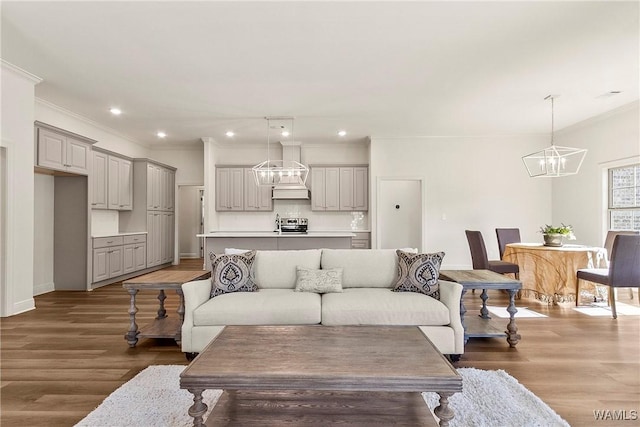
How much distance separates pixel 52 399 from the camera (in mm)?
2141

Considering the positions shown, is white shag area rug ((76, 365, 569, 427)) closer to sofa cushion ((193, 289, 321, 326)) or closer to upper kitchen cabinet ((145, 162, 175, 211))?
sofa cushion ((193, 289, 321, 326))

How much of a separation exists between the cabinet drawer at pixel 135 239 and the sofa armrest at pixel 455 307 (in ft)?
19.1

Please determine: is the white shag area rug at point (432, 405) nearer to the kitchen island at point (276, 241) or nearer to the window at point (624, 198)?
the kitchen island at point (276, 241)

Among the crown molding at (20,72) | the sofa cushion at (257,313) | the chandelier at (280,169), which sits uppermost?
the crown molding at (20,72)

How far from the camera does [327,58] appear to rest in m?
3.55

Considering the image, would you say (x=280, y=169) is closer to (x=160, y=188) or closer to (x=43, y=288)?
(x=160, y=188)

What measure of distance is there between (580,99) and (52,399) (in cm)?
693

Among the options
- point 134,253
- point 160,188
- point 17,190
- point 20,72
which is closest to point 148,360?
point 17,190

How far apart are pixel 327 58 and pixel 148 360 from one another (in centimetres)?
340

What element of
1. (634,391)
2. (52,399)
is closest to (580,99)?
(634,391)

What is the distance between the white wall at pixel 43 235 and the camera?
501 centimetres

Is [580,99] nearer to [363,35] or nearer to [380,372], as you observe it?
[363,35]

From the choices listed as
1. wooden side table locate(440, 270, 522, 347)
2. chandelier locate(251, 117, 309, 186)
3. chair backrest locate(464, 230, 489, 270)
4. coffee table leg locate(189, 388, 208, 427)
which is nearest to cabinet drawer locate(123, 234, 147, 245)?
chandelier locate(251, 117, 309, 186)

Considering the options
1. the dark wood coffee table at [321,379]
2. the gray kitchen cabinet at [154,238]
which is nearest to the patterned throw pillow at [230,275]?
the dark wood coffee table at [321,379]
